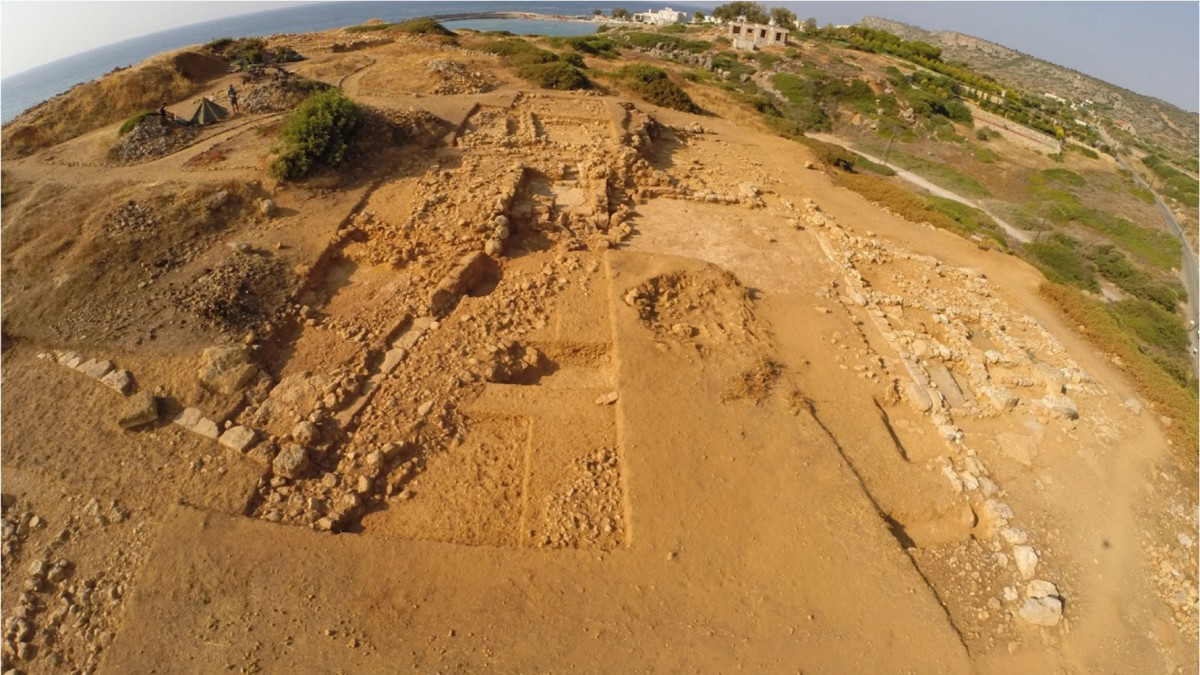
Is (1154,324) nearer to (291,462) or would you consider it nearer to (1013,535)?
(1013,535)

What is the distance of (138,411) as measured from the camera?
22.6 feet

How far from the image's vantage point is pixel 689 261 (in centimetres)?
1130

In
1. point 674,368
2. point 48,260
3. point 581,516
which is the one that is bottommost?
point 581,516

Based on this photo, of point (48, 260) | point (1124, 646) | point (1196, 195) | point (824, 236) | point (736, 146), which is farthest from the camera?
point (1196, 195)

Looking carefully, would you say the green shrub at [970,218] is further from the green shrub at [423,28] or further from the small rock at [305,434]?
the green shrub at [423,28]

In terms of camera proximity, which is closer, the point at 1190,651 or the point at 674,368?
the point at 1190,651

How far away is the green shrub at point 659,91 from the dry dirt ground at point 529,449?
12146 millimetres

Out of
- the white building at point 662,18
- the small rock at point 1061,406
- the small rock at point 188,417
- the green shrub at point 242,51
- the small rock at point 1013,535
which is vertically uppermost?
the white building at point 662,18

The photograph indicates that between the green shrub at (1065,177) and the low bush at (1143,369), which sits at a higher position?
the green shrub at (1065,177)

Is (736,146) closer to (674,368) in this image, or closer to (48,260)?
(674,368)

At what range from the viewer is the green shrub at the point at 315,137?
12.0 meters

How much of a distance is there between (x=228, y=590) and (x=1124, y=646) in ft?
32.7

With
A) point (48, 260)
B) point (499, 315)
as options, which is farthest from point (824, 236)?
point (48, 260)

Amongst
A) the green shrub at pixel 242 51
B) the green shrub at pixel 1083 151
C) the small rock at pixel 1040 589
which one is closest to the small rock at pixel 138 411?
the small rock at pixel 1040 589
